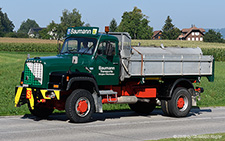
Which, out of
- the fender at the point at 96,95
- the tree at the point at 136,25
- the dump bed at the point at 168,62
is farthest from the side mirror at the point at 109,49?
the tree at the point at 136,25

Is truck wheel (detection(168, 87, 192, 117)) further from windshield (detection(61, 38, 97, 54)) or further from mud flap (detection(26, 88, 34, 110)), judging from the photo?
mud flap (detection(26, 88, 34, 110))

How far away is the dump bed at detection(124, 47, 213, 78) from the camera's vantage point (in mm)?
14484

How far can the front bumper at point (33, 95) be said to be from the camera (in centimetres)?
1267

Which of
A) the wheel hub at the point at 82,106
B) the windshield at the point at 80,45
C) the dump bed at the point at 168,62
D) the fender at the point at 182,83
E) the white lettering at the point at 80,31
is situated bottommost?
the wheel hub at the point at 82,106

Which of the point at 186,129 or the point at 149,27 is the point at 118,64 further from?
the point at 149,27

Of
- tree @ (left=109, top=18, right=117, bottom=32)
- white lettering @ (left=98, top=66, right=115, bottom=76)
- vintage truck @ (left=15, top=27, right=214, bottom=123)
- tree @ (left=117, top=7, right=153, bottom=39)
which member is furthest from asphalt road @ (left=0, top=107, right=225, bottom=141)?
tree @ (left=109, top=18, right=117, bottom=32)

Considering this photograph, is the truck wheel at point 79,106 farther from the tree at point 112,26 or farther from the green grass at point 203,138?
the tree at point 112,26

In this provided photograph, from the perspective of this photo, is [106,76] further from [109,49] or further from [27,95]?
[27,95]

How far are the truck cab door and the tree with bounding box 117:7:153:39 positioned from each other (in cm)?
12412

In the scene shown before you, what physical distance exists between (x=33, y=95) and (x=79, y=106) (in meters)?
1.43

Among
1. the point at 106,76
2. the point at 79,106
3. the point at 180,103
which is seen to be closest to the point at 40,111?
the point at 79,106

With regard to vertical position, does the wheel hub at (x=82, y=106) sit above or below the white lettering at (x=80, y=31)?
below

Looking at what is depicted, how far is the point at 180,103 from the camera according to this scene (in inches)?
618

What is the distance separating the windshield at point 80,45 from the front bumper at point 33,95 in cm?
198
